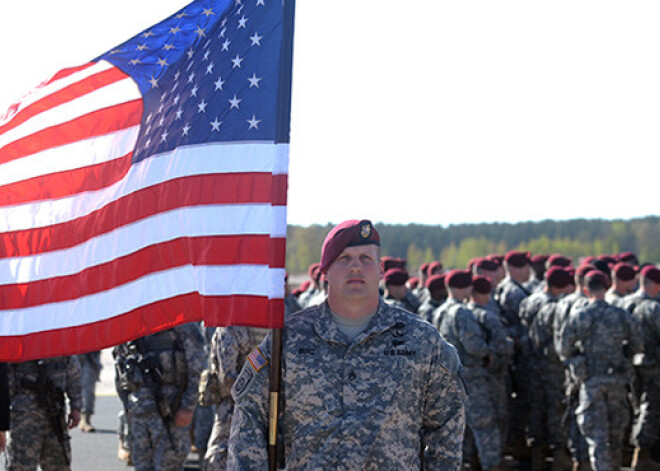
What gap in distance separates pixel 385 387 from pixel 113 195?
1816mm

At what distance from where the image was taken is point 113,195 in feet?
14.8

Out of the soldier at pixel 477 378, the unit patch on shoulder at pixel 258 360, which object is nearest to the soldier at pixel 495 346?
the soldier at pixel 477 378

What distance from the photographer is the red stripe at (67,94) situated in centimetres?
475

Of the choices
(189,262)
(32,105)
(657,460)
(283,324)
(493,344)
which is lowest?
(657,460)

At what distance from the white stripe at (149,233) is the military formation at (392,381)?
0.34 m

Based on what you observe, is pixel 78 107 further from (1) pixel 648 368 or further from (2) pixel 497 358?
(1) pixel 648 368

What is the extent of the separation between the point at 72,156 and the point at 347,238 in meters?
1.84

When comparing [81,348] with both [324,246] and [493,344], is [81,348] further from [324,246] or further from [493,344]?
[493,344]

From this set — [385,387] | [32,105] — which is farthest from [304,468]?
[32,105]

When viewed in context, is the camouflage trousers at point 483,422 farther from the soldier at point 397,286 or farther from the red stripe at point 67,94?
the red stripe at point 67,94

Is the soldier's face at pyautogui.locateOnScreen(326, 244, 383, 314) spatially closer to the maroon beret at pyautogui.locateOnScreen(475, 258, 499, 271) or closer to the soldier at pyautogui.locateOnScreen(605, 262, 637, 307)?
the soldier at pyautogui.locateOnScreen(605, 262, 637, 307)

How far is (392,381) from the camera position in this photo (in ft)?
12.0

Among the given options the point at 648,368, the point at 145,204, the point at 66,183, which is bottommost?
the point at 648,368

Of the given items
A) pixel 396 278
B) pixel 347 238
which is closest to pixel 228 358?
pixel 347 238
